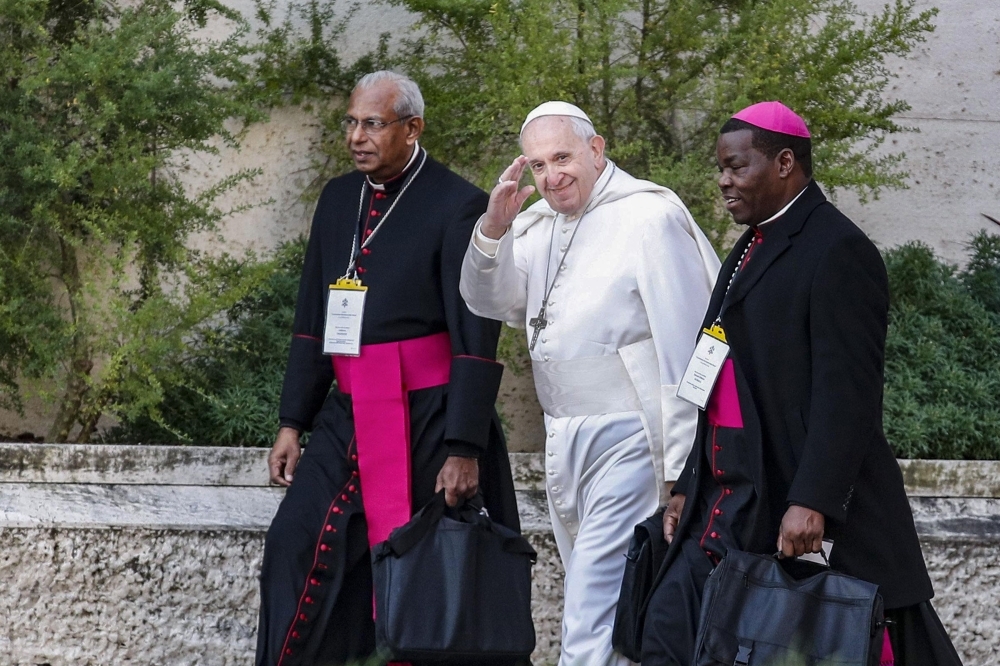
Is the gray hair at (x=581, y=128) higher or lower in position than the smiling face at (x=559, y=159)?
higher

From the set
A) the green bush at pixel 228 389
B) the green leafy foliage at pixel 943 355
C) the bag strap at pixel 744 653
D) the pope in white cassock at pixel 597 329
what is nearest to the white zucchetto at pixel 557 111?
the pope in white cassock at pixel 597 329

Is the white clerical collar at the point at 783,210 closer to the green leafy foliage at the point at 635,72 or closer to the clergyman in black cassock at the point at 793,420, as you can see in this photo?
the clergyman in black cassock at the point at 793,420

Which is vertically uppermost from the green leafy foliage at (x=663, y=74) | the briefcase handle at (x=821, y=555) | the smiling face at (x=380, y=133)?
the green leafy foliage at (x=663, y=74)

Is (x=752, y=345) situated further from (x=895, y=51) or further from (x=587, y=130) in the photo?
(x=895, y=51)

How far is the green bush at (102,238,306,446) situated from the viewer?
18.0 feet

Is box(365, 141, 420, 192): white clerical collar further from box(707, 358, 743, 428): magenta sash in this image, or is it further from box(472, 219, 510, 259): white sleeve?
box(707, 358, 743, 428): magenta sash

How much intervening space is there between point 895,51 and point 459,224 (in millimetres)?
3089

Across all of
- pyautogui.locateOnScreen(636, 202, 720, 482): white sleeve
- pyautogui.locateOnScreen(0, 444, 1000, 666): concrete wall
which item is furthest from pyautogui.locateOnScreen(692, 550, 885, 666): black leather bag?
pyautogui.locateOnScreen(0, 444, 1000, 666): concrete wall

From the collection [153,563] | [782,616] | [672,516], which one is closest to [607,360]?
[672,516]

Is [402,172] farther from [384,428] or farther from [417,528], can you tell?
[417,528]

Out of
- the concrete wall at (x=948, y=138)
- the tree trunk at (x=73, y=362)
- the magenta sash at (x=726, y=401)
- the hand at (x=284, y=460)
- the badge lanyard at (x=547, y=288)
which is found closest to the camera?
the magenta sash at (x=726, y=401)

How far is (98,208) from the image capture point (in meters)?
5.30

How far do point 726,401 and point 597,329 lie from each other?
2.06 ft

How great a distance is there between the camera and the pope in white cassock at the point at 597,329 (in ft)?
12.1
